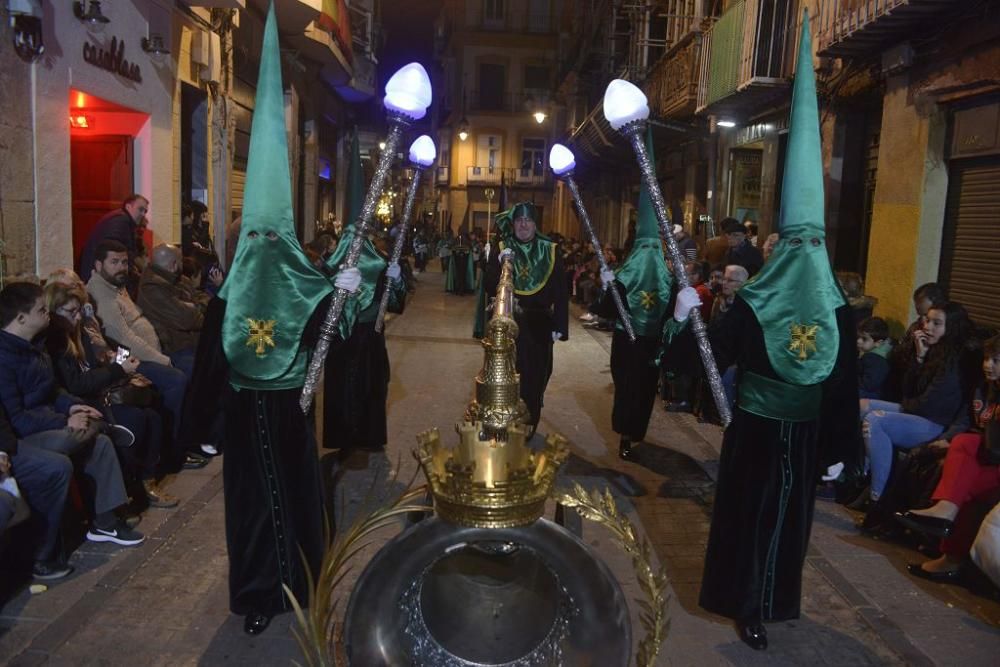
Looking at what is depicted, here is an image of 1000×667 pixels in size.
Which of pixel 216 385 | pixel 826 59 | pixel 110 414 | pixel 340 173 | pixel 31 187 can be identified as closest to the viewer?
pixel 216 385

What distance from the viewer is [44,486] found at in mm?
4363

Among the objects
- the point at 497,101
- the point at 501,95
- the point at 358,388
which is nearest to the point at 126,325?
the point at 358,388

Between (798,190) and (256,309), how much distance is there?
241 centimetres

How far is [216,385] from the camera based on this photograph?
3.86 metres

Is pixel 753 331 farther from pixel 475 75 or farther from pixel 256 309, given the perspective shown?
pixel 475 75

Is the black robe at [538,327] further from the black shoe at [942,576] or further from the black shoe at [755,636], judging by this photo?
the black shoe at [755,636]

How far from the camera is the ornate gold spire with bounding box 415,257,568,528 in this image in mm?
1860

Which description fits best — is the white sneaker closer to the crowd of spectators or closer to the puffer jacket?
the crowd of spectators

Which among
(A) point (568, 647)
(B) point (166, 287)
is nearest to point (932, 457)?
(A) point (568, 647)

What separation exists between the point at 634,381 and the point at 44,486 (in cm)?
442

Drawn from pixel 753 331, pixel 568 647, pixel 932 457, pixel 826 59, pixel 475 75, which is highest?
pixel 475 75

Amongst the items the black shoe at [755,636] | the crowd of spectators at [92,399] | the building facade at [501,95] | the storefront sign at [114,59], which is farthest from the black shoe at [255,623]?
the building facade at [501,95]

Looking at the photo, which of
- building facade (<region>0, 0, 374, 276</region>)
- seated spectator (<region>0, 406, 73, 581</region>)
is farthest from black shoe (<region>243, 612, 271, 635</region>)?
building facade (<region>0, 0, 374, 276</region>)

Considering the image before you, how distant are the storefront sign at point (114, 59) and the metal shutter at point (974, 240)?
8802 millimetres
